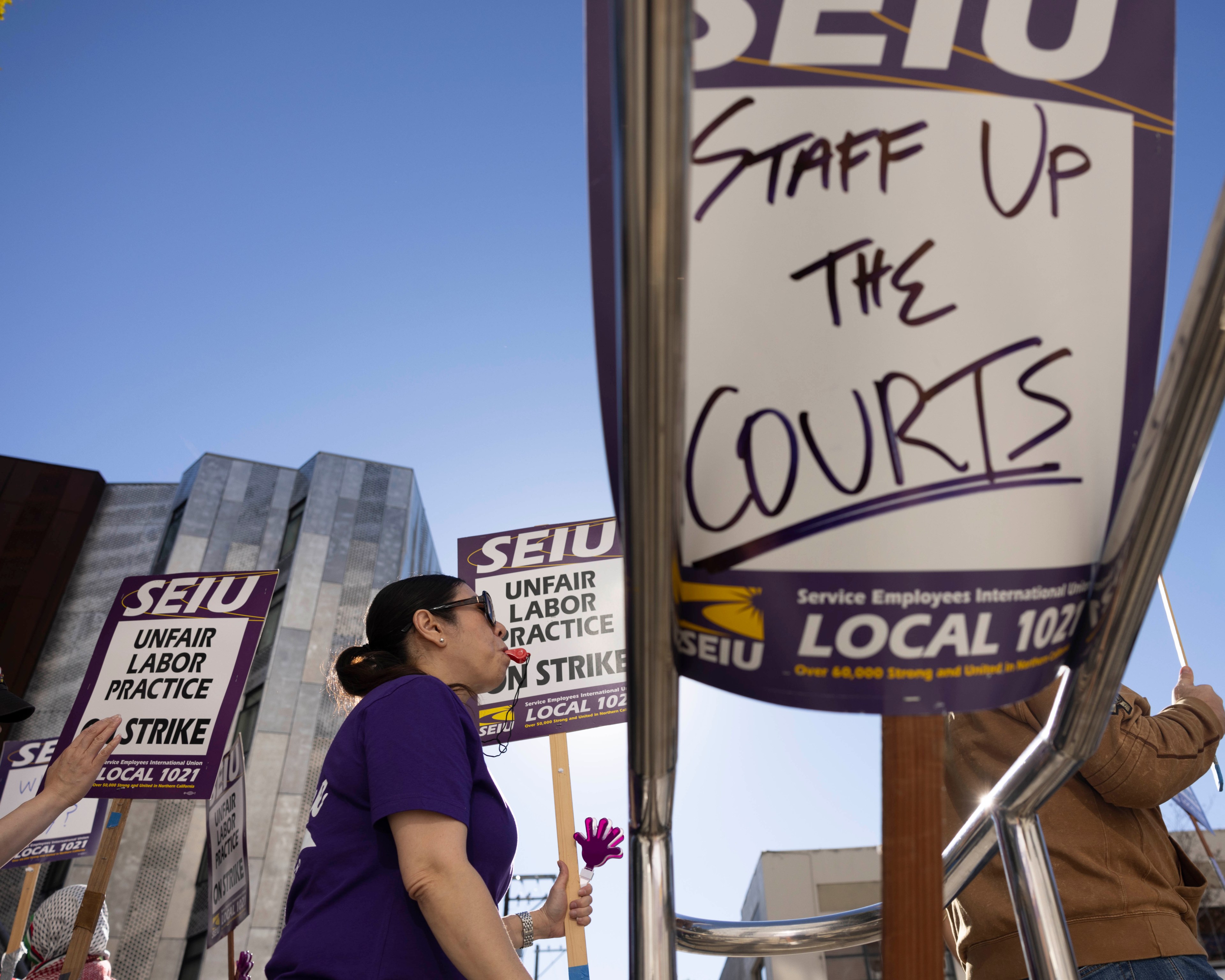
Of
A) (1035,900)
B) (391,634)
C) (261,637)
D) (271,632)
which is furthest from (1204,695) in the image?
(271,632)

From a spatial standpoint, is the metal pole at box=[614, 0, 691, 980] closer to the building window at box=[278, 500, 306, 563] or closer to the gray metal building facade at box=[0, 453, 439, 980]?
the gray metal building facade at box=[0, 453, 439, 980]

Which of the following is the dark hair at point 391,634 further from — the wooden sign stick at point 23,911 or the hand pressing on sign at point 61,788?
the wooden sign stick at point 23,911

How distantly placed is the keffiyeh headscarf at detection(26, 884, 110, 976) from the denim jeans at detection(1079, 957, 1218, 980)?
14.3 ft

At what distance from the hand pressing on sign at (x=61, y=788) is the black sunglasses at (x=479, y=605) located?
1.24 metres

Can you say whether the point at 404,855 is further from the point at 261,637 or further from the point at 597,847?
the point at 261,637

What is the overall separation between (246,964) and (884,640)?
3817mm

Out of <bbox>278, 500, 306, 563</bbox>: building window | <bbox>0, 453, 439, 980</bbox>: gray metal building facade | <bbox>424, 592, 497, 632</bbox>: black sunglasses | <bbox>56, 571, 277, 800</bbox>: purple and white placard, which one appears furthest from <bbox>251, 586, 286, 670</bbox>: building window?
<bbox>424, 592, 497, 632</bbox>: black sunglasses

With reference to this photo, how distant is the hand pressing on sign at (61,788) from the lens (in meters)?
2.00

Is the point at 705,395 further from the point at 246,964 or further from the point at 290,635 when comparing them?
the point at 290,635

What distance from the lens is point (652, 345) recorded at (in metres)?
0.31

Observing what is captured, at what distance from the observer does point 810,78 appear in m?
0.48

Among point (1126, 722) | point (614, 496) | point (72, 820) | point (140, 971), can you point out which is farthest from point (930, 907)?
point (140, 971)

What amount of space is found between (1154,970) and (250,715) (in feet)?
50.1

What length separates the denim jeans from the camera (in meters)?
1.21
